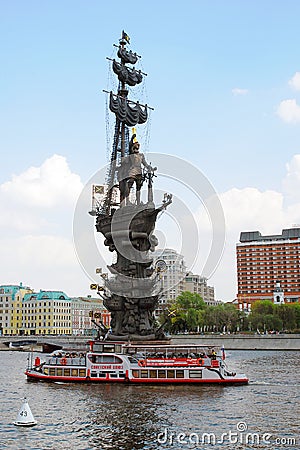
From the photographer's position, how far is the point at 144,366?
60688 mm

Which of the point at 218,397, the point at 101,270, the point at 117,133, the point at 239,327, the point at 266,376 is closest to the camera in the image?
the point at 218,397

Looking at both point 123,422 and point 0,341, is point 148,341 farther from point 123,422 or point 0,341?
point 0,341

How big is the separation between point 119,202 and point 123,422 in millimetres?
45603

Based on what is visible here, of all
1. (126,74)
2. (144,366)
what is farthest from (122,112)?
(144,366)

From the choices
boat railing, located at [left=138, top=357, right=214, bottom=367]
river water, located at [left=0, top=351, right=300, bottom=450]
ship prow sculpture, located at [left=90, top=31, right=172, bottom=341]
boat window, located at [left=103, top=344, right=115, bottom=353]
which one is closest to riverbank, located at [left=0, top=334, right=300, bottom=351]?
ship prow sculpture, located at [left=90, top=31, right=172, bottom=341]

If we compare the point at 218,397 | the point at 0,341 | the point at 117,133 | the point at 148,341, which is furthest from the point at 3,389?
the point at 0,341

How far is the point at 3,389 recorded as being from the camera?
62.3 meters

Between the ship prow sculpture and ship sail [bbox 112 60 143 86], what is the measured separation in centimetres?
1165

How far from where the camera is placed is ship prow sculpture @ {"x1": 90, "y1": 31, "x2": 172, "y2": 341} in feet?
247

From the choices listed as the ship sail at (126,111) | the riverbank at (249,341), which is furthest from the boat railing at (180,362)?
the riverbank at (249,341)

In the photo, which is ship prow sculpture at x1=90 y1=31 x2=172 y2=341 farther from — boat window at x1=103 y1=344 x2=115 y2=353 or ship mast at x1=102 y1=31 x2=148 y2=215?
boat window at x1=103 y1=344 x2=115 y2=353

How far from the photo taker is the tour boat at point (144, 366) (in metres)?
59.6

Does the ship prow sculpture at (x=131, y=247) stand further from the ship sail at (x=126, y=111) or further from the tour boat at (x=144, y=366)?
the tour boat at (x=144, y=366)

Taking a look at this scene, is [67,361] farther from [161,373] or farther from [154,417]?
[154,417]
